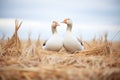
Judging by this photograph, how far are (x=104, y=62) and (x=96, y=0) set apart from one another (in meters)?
0.73

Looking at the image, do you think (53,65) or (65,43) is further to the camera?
(65,43)

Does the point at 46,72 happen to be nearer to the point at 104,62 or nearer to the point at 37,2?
the point at 104,62

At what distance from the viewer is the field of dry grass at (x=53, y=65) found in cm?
127

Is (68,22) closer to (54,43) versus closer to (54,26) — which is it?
(54,26)

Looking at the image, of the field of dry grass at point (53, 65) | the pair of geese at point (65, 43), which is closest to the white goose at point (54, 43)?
the pair of geese at point (65, 43)

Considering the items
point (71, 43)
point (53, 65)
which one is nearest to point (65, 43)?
point (71, 43)

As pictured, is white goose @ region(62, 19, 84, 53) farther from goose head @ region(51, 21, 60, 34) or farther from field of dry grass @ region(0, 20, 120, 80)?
field of dry grass @ region(0, 20, 120, 80)

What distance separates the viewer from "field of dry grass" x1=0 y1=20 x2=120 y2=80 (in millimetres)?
1270

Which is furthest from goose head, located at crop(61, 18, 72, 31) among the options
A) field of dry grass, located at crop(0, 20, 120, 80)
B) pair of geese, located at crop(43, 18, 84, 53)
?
field of dry grass, located at crop(0, 20, 120, 80)

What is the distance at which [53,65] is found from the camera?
4.91ft

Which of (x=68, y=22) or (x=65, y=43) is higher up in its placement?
(x=68, y=22)

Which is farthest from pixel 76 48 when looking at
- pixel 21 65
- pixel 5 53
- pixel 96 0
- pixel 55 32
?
pixel 21 65

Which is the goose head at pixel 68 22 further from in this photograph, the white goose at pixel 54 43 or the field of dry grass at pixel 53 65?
the field of dry grass at pixel 53 65

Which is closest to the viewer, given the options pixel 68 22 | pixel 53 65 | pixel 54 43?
pixel 53 65
